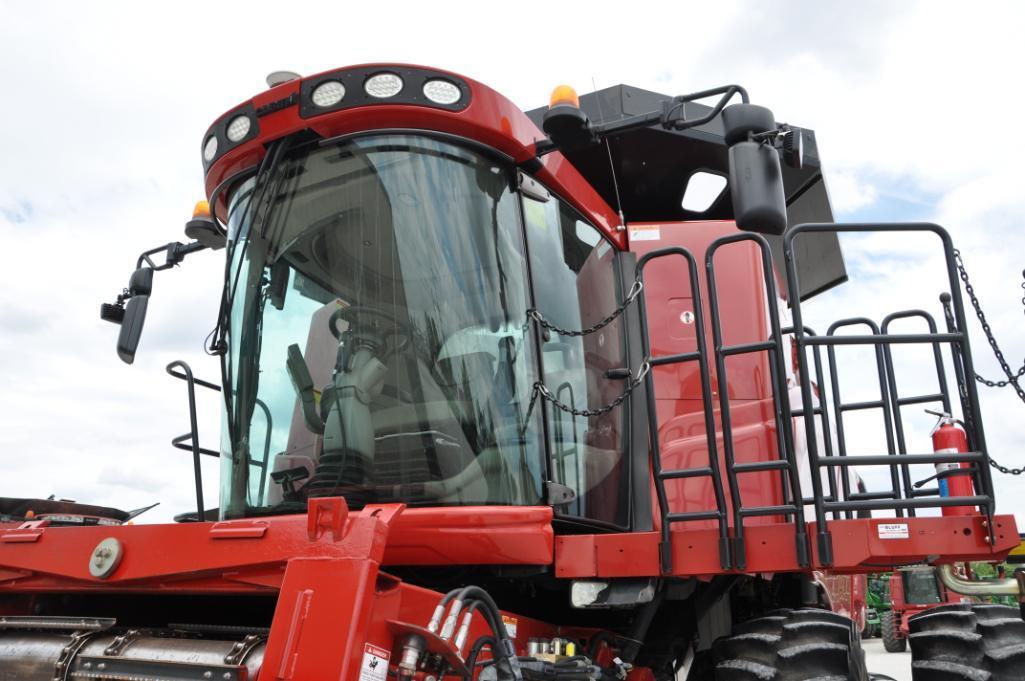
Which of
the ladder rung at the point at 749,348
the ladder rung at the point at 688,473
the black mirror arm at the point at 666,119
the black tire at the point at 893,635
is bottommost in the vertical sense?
the black tire at the point at 893,635

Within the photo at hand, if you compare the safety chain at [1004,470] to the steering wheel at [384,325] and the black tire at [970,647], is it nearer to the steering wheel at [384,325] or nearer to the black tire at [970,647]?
the black tire at [970,647]

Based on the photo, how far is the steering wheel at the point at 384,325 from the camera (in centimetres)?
324

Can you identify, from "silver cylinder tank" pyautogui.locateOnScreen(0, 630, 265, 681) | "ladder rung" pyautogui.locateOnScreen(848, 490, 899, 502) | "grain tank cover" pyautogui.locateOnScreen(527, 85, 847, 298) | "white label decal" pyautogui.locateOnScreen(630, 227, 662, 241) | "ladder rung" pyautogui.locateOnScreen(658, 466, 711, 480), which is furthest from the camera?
"grain tank cover" pyautogui.locateOnScreen(527, 85, 847, 298)

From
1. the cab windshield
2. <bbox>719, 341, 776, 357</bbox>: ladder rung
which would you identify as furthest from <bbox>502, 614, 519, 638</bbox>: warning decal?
<bbox>719, 341, 776, 357</bbox>: ladder rung

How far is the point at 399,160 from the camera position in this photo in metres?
3.43

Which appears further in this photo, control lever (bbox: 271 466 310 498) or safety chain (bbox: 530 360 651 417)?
safety chain (bbox: 530 360 651 417)

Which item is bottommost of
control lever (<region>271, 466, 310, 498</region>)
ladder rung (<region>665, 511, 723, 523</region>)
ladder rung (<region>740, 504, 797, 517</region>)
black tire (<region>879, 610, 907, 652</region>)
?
black tire (<region>879, 610, 907, 652</region>)

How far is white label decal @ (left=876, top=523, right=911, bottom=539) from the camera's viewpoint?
3189 millimetres

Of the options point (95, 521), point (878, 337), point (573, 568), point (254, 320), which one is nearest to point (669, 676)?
point (573, 568)

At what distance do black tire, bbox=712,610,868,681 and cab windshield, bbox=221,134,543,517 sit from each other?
3.24ft

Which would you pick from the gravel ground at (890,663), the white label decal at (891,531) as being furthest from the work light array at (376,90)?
the gravel ground at (890,663)

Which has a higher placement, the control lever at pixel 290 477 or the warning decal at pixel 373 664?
the control lever at pixel 290 477

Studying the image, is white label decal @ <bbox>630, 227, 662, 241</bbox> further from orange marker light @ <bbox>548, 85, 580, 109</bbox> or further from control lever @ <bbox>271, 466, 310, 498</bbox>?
control lever @ <bbox>271, 466, 310, 498</bbox>

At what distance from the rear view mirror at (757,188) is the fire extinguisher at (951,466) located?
136 cm
